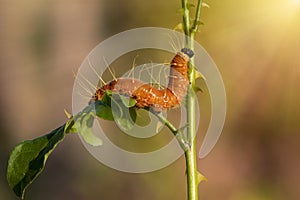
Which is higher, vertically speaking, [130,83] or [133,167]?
[130,83]

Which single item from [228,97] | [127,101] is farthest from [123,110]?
[228,97]

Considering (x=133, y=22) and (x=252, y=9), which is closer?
(x=252, y=9)

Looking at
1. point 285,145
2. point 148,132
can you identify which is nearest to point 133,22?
point 285,145

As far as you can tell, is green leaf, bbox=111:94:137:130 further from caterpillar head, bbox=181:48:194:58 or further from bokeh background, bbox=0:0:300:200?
bokeh background, bbox=0:0:300:200

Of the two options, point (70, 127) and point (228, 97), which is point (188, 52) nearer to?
point (70, 127)

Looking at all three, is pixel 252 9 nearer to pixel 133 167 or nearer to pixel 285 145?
pixel 285 145

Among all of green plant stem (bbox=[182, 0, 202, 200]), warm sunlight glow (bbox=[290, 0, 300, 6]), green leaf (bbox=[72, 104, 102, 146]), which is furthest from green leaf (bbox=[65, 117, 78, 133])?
warm sunlight glow (bbox=[290, 0, 300, 6])
